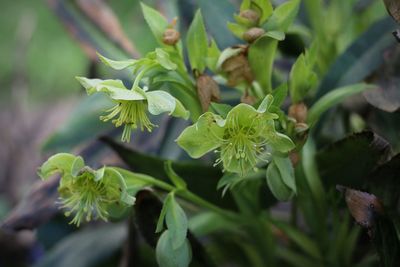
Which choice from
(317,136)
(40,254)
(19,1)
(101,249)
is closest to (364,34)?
(317,136)

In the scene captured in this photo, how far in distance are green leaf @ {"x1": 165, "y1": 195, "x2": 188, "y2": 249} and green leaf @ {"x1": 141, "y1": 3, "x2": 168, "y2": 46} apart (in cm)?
→ 13

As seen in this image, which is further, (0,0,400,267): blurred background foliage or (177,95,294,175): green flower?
(0,0,400,267): blurred background foliage

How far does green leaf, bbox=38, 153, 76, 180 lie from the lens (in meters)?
0.51

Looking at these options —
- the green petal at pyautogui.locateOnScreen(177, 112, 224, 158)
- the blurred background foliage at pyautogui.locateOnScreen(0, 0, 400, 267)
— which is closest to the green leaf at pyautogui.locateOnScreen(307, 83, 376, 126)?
the blurred background foliage at pyautogui.locateOnScreen(0, 0, 400, 267)

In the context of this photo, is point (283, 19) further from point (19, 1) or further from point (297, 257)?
point (19, 1)

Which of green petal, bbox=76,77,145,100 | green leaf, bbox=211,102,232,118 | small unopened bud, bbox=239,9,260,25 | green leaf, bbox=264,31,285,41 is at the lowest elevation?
green leaf, bbox=211,102,232,118

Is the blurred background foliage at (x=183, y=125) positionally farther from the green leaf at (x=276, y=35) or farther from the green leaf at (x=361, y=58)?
the green leaf at (x=276, y=35)

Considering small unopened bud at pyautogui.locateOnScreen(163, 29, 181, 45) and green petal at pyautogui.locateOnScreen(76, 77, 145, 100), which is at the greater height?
small unopened bud at pyautogui.locateOnScreen(163, 29, 181, 45)

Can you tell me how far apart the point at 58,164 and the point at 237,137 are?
0.43 ft

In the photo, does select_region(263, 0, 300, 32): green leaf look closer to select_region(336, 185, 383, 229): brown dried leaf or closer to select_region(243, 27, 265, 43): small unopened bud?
select_region(243, 27, 265, 43): small unopened bud

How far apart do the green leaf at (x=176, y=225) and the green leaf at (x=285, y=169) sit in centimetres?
8

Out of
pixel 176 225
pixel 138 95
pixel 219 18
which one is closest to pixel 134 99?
pixel 138 95

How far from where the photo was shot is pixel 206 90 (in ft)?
1.71

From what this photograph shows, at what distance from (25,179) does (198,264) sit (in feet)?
2.03
